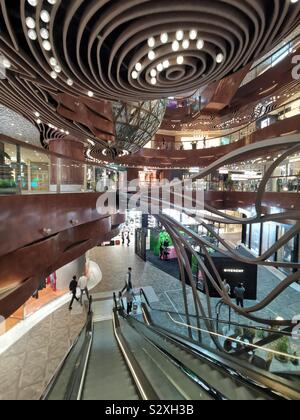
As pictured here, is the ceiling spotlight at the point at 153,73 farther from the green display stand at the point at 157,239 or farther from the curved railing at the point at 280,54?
the green display stand at the point at 157,239

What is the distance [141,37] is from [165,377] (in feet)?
15.6

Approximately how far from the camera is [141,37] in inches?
135

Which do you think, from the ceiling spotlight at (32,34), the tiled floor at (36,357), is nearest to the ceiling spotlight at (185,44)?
the ceiling spotlight at (32,34)

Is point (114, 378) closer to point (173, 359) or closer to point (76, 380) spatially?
point (76, 380)

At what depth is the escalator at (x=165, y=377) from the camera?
2.07 meters

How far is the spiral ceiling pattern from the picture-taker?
2969 mm

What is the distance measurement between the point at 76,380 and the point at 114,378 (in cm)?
48

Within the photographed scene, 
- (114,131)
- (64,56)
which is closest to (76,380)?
(64,56)

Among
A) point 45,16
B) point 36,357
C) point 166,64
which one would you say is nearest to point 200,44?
point 166,64

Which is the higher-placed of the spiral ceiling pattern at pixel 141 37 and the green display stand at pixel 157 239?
the spiral ceiling pattern at pixel 141 37

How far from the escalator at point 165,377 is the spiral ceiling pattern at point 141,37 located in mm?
4509

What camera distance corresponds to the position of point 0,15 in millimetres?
3189

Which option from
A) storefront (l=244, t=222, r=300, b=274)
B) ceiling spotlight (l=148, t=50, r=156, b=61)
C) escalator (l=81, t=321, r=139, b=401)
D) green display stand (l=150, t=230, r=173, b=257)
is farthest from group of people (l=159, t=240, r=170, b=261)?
ceiling spotlight (l=148, t=50, r=156, b=61)

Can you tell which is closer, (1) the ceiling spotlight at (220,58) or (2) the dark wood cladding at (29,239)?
(2) the dark wood cladding at (29,239)
